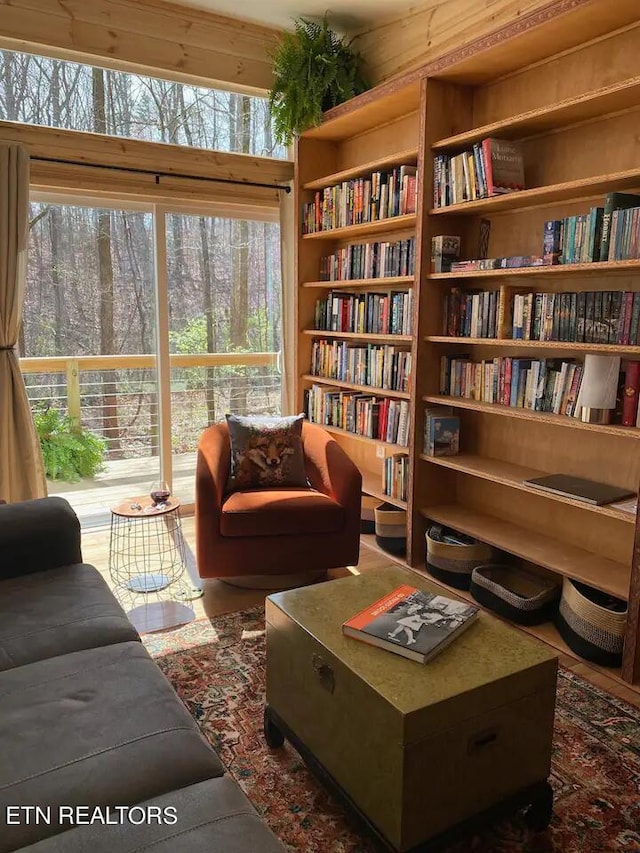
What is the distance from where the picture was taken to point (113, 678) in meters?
1.60

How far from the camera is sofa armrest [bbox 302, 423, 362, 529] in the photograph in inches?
123

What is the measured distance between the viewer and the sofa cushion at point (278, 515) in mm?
3002

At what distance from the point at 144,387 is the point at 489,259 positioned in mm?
2243

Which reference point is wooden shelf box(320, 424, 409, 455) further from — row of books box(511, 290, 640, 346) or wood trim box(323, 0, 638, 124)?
wood trim box(323, 0, 638, 124)

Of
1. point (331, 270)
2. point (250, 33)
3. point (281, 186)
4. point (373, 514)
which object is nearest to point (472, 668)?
point (373, 514)

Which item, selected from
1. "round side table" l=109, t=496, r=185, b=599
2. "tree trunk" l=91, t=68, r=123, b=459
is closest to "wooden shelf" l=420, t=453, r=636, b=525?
"round side table" l=109, t=496, r=185, b=599

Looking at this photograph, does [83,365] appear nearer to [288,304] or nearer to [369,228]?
[288,304]

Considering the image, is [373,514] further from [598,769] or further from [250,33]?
[250,33]

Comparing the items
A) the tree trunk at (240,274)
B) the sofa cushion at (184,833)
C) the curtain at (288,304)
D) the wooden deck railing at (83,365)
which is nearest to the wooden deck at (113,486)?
the wooden deck railing at (83,365)

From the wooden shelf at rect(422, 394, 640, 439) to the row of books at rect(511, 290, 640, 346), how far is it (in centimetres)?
31

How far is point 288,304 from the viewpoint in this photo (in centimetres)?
443

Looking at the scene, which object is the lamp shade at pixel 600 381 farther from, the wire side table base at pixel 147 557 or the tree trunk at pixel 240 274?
the tree trunk at pixel 240 274

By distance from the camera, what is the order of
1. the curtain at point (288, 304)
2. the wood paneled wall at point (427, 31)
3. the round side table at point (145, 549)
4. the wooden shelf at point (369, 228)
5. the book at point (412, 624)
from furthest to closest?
the curtain at point (288, 304) → the wooden shelf at point (369, 228) → the wood paneled wall at point (427, 31) → the round side table at point (145, 549) → the book at point (412, 624)

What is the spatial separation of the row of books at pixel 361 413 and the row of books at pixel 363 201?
0.99 m
